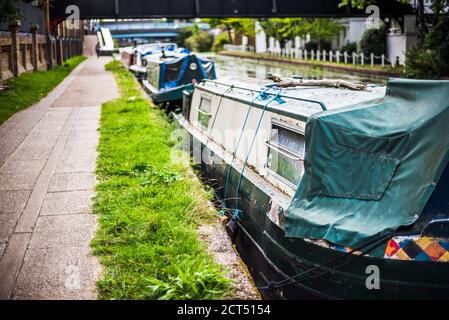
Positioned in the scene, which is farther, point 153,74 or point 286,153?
point 153,74

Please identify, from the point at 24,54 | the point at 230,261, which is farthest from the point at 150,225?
the point at 24,54

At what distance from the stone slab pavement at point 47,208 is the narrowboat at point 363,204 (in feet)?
6.21

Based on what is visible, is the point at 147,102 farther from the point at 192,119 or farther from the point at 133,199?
the point at 133,199

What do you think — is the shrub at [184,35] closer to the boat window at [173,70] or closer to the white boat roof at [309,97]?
the boat window at [173,70]

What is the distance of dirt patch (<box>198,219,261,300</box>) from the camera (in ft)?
15.0

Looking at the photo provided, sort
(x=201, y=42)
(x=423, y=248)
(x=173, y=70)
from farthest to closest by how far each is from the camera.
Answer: (x=201, y=42)
(x=173, y=70)
(x=423, y=248)

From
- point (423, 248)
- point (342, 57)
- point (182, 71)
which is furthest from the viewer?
point (342, 57)

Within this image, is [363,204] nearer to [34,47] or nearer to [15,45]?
[15,45]

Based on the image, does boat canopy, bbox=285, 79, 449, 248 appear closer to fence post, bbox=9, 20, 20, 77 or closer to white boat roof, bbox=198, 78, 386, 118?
white boat roof, bbox=198, 78, 386, 118

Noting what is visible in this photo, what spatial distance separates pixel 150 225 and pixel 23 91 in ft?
45.7

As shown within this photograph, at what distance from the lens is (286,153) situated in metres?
6.60

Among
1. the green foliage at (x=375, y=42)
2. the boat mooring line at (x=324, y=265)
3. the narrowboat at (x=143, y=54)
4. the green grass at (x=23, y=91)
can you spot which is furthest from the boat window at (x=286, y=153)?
the green foliage at (x=375, y=42)

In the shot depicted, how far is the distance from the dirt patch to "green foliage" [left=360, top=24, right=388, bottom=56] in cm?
3129

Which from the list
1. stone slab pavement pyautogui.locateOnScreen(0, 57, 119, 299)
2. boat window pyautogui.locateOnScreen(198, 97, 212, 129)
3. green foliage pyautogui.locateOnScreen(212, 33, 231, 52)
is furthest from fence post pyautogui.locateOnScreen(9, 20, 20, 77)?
green foliage pyautogui.locateOnScreen(212, 33, 231, 52)
